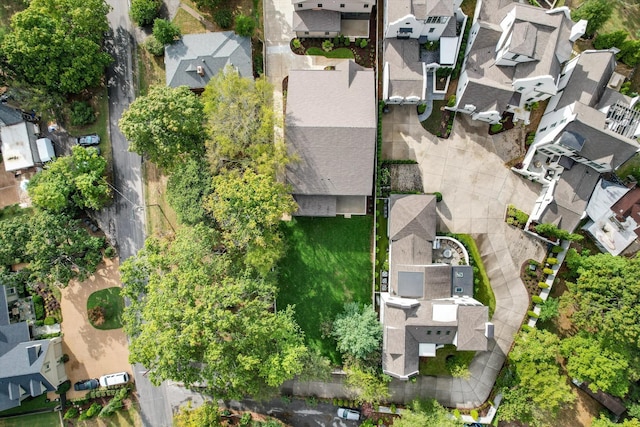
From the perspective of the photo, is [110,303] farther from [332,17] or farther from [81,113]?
[332,17]

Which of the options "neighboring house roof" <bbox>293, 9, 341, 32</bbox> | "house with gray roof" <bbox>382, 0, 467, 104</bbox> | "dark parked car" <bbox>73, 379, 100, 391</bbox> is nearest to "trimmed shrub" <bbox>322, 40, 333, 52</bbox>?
"neighboring house roof" <bbox>293, 9, 341, 32</bbox>

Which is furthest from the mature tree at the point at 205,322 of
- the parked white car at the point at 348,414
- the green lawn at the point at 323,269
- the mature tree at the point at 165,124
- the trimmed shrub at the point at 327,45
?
the trimmed shrub at the point at 327,45

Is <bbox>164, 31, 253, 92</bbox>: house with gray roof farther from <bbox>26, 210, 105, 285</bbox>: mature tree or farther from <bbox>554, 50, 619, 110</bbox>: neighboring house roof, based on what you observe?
<bbox>554, 50, 619, 110</bbox>: neighboring house roof

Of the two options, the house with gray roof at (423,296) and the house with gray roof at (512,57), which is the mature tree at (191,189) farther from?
Result: the house with gray roof at (512,57)

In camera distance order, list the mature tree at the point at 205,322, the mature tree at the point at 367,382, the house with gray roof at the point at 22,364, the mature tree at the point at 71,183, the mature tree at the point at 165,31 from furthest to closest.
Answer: the mature tree at the point at 165,31 → the house with gray roof at the point at 22,364 → the mature tree at the point at 71,183 → the mature tree at the point at 367,382 → the mature tree at the point at 205,322

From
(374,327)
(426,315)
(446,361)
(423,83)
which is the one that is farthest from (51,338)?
(423,83)

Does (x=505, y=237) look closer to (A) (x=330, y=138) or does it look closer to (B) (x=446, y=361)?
(B) (x=446, y=361)

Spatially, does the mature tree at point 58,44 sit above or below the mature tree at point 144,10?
below

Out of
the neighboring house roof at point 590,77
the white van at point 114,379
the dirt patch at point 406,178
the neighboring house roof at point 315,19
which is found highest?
the neighboring house roof at point 315,19

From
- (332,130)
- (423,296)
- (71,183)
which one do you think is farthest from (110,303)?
(423,296)

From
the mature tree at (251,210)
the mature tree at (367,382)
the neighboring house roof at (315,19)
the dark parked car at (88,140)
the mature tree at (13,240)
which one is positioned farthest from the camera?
the dark parked car at (88,140)
